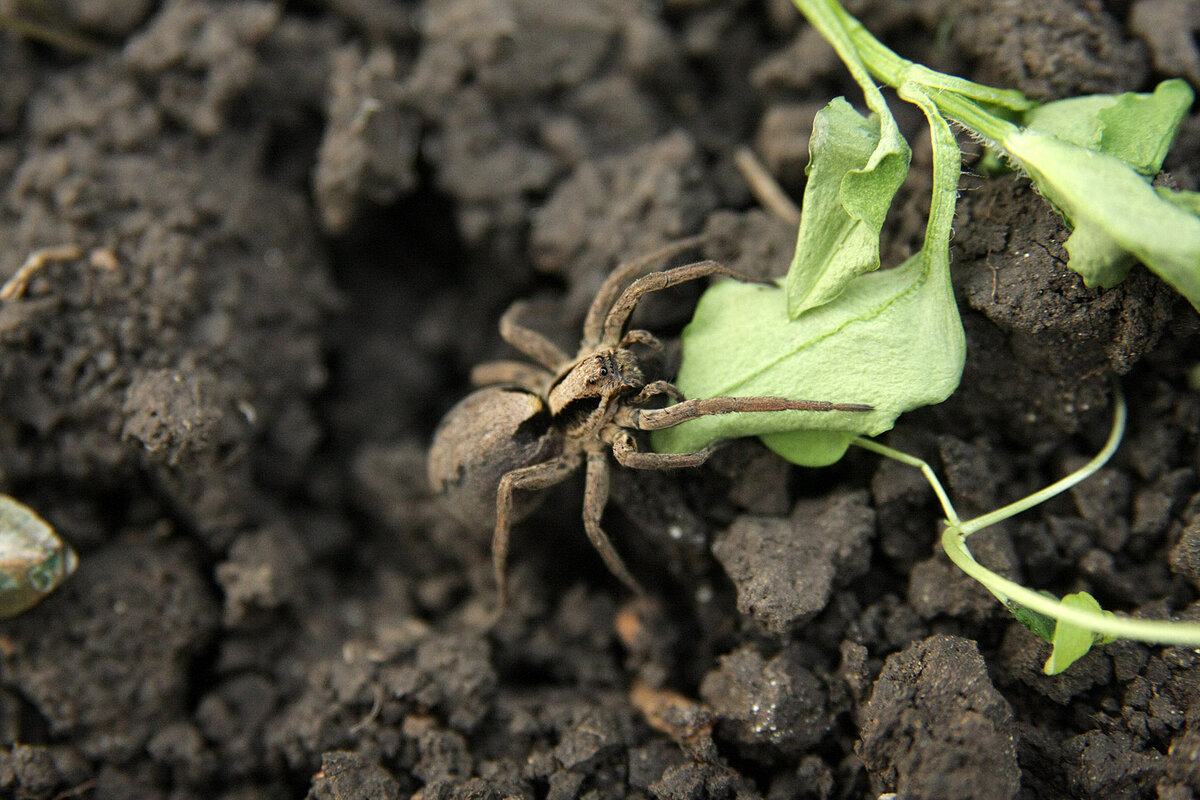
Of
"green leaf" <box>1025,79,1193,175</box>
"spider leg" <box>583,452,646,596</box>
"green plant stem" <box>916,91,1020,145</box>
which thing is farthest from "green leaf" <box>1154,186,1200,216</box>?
"spider leg" <box>583,452,646,596</box>

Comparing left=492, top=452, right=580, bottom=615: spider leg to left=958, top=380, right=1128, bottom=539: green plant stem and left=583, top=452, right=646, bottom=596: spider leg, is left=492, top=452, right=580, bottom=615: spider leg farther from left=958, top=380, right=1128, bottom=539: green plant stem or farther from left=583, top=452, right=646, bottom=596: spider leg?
left=958, top=380, right=1128, bottom=539: green plant stem

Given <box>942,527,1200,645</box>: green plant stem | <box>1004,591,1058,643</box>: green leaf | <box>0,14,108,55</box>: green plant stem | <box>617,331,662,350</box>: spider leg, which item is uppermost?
A: <box>0,14,108,55</box>: green plant stem

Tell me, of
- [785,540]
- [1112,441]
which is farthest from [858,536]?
[1112,441]

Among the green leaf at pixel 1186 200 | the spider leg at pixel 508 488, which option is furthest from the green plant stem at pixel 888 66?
the spider leg at pixel 508 488

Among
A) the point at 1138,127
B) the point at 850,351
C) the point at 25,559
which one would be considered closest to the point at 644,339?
the point at 850,351

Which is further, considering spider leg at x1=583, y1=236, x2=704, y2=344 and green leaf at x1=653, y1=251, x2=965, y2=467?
spider leg at x1=583, y1=236, x2=704, y2=344

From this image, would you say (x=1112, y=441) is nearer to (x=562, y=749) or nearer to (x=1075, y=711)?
(x=1075, y=711)

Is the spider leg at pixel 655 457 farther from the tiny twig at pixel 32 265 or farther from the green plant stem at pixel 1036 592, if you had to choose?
the tiny twig at pixel 32 265

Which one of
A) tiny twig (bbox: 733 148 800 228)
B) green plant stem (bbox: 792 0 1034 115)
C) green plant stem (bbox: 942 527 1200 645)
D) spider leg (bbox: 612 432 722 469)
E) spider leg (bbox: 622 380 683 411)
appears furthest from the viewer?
tiny twig (bbox: 733 148 800 228)

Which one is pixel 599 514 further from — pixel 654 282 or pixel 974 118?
pixel 974 118
